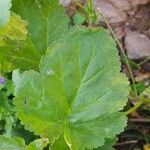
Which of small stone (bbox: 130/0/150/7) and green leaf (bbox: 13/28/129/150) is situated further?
small stone (bbox: 130/0/150/7)

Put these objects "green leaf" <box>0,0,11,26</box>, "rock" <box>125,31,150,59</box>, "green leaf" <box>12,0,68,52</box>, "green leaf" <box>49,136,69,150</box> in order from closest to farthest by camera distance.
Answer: "green leaf" <box>0,0,11,26</box> < "green leaf" <box>49,136,69,150</box> < "green leaf" <box>12,0,68,52</box> < "rock" <box>125,31,150,59</box>

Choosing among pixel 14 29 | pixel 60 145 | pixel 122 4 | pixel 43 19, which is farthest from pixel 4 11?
pixel 122 4

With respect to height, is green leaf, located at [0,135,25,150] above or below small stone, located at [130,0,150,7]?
below

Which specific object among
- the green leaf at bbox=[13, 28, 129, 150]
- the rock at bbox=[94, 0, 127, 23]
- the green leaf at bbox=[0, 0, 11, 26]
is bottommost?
the green leaf at bbox=[13, 28, 129, 150]

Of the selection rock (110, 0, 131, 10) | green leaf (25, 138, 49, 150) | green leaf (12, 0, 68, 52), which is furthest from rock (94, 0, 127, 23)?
green leaf (25, 138, 49, 150)

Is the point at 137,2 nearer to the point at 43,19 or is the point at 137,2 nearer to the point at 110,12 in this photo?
the point at 110,12

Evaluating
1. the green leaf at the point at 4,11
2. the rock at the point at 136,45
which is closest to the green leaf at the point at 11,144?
the green leaf at the point at 4,11

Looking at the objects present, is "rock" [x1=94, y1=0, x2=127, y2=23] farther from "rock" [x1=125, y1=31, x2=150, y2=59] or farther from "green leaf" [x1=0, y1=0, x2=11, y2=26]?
"green leaf" [x1=0, y1=0, x2=11, y2=26]
